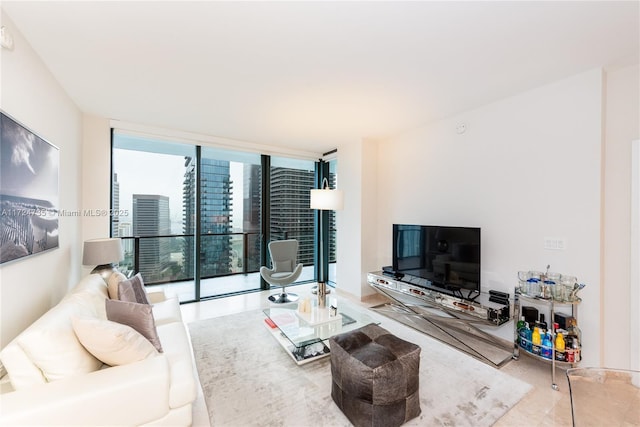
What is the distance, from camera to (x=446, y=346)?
279 cm

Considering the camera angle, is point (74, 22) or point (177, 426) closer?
Answer: point (177, 426)

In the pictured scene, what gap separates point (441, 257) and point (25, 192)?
3.78 meters

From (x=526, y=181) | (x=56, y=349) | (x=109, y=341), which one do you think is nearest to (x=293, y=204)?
(x=526, y=181)

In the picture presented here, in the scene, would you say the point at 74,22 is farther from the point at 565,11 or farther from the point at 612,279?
the point at 612,279

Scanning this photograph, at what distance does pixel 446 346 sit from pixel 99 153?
482 cm

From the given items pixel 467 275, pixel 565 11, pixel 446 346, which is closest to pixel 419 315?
pixel 446 346

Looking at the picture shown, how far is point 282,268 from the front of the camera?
440 cm

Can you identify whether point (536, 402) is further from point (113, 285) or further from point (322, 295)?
point (113, 285)

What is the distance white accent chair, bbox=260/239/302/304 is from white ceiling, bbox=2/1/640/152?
2.22 m

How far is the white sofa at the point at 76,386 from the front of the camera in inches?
49.8

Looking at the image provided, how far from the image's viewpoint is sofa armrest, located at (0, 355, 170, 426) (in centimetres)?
123

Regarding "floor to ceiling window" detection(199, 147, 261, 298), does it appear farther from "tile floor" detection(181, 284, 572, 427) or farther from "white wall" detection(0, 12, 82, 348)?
"tile floor" detection(181, 284, 572, 427)

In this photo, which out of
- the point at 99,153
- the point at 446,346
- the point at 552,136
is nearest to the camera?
the point at 552,136

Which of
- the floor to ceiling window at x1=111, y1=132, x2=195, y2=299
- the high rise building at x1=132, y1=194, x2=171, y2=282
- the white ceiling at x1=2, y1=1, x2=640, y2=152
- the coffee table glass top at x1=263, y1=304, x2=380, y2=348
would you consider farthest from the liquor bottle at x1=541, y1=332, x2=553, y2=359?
the high rise building at x1=132, y1=194, x2=171, y2=282
